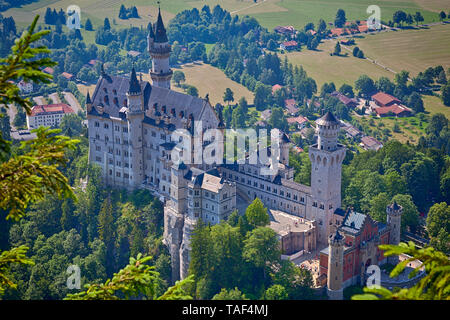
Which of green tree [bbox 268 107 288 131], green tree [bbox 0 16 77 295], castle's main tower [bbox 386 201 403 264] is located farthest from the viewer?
green tree [bbox 268 107 288 131]

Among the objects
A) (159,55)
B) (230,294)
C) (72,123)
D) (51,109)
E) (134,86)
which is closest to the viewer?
(230,294)

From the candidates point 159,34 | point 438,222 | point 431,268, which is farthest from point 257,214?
point 431,268

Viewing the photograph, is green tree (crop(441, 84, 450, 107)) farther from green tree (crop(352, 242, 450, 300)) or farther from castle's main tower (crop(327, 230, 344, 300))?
green tree (crop(352, 242, 450, 300))

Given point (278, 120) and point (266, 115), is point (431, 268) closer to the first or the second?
point (278, 120)

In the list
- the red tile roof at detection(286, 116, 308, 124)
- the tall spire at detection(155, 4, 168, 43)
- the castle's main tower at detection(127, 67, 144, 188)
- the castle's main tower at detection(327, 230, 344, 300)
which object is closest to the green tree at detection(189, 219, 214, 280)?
the castle's main tower at detection(327, 230, 344, 300)

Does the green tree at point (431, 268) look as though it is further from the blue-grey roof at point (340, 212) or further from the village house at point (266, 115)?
the village house at point (266, 115)

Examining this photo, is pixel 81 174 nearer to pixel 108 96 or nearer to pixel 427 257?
pixel 108 96
